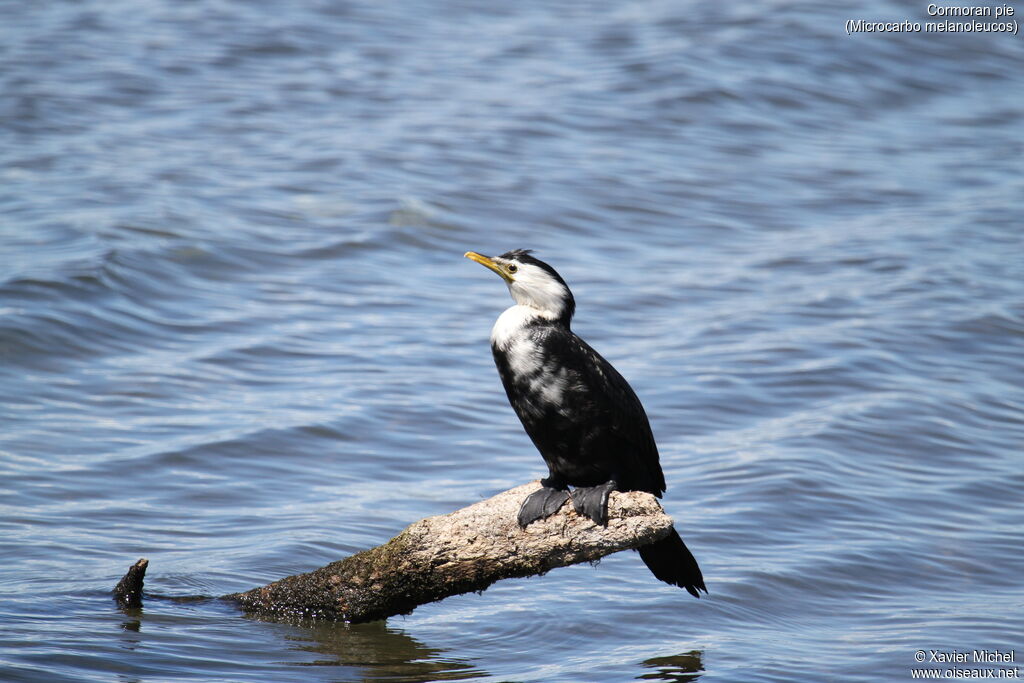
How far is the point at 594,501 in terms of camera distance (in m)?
4.58

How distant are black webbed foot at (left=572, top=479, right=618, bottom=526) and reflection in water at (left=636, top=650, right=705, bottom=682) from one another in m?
1.23

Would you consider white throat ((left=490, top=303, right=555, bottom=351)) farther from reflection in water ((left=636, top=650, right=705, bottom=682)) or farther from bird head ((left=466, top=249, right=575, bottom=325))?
reflection in water ((left=636, top=650, right=705, bottom=682))

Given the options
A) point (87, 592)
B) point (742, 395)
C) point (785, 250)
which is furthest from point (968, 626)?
point (785, 250)

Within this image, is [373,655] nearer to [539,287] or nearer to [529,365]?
[529,365]

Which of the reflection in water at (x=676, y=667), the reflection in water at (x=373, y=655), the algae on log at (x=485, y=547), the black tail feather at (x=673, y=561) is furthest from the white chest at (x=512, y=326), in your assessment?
the reflection in water at (x=676, y=667)

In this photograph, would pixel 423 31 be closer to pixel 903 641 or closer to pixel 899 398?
pixel 899 398

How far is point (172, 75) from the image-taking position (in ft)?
53.5

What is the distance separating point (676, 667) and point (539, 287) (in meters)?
1.94

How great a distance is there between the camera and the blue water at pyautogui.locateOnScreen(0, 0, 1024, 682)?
614 centimetres

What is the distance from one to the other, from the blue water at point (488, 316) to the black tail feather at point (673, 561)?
0.73 meters

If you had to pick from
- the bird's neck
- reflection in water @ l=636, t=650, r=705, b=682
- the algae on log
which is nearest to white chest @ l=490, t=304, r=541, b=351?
the bird's neck

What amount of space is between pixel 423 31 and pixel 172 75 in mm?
4107

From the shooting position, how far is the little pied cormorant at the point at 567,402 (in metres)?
4.87

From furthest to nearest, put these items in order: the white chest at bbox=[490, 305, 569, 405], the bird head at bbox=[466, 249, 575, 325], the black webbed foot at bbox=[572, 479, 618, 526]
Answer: the bird head at bbox=[466, 249, 575, 325] < the white chest at bbox=[490, 305, 569, 405] < the black webbed foot at bbox=[572, 479, 618, 526]
